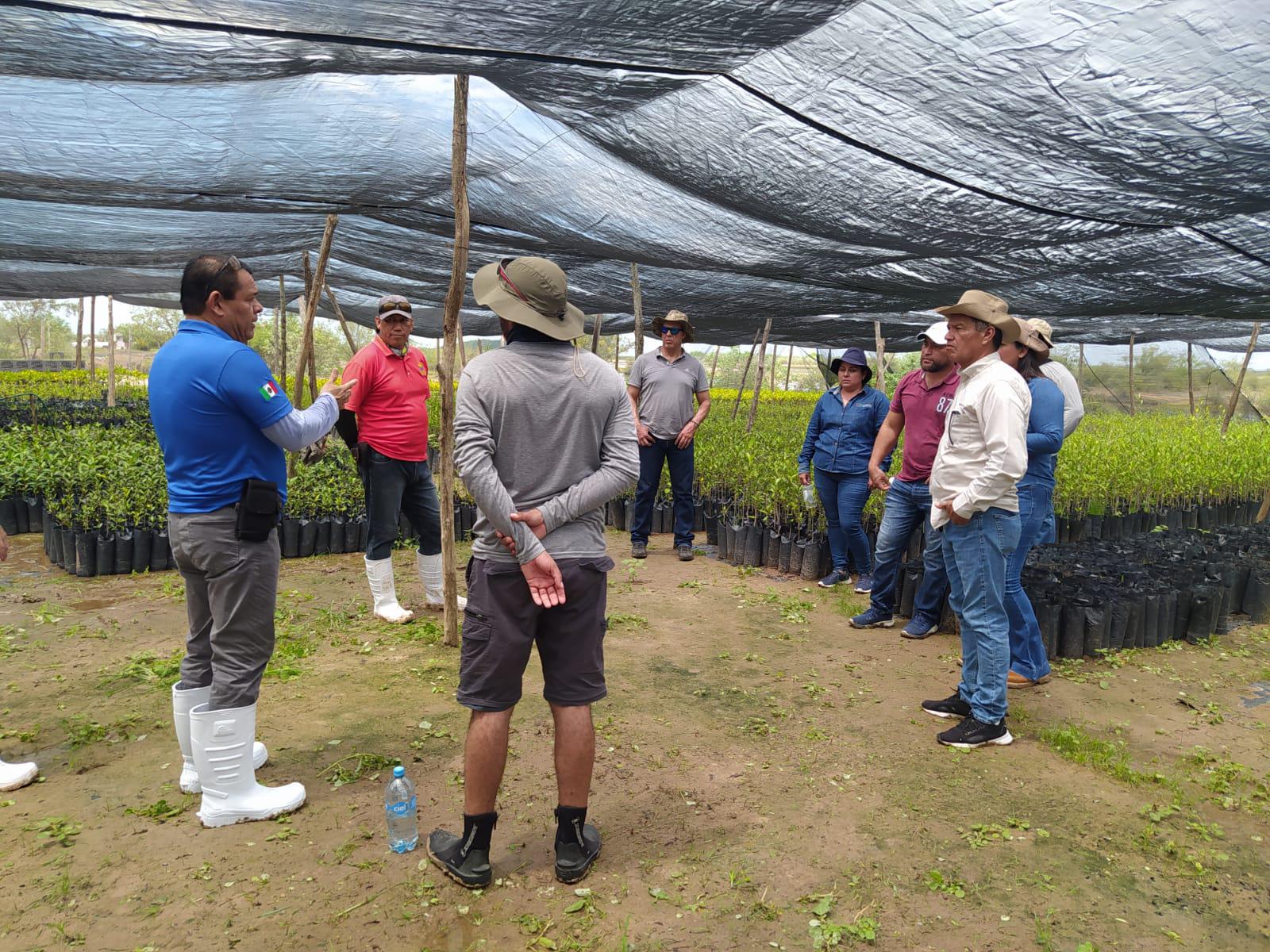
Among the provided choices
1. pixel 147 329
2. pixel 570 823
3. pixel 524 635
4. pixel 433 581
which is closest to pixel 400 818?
pixel 570 823

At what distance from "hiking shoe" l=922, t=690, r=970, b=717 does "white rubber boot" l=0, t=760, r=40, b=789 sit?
3626 mm

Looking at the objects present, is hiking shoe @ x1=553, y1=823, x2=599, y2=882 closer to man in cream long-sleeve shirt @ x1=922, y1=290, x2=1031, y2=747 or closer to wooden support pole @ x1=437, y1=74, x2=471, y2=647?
man in cream long-sleeve shirt @ x1=922, y1=290, x2=1031, y2=747

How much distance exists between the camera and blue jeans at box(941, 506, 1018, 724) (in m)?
3.34

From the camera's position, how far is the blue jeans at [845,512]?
5.52 metres

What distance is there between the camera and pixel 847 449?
17.9 feet

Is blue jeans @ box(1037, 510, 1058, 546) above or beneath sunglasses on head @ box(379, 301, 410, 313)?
beneath

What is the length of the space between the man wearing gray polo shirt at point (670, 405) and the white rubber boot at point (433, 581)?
1.76m

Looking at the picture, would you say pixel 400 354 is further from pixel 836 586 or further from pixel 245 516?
pixel 836 586

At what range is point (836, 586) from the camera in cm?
592

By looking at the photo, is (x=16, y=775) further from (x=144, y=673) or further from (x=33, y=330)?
(x=33, y=330)

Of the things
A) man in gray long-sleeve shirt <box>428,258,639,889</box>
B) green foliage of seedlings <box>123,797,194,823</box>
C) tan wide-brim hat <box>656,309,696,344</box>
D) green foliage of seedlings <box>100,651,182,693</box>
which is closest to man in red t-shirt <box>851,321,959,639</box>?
tan wide-brim hat <box>656,309,696,344</box>

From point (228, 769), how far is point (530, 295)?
186 cm

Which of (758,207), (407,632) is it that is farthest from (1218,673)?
(407,632)

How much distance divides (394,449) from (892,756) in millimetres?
2910
